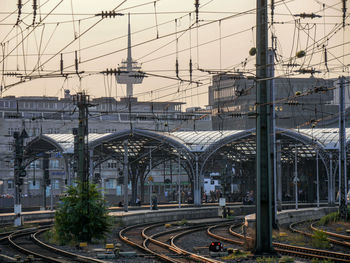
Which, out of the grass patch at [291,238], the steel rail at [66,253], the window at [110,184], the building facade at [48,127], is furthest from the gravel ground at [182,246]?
the window at [110,184]

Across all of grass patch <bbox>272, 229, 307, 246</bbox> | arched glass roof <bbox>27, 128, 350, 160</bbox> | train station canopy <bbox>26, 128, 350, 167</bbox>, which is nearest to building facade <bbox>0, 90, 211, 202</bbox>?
train station canopy <bbox>26, 128, 350, 167</bbox>

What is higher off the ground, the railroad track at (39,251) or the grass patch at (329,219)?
the grass patch at (329,219)

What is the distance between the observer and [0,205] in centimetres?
7444

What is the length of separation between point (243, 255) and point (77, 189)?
424 inches

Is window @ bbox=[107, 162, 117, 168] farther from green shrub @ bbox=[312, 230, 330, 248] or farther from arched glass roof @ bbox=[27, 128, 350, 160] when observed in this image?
green shrub @ bbox=[312, 230, 330, 248]

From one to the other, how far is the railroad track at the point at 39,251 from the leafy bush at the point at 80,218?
3.65ft

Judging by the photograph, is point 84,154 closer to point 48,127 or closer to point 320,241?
point 320,241

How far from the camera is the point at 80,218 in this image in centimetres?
3067

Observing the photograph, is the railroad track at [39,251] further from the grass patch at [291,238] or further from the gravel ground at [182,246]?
the grass patch at [291,238]

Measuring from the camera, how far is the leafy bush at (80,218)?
99.5 ft

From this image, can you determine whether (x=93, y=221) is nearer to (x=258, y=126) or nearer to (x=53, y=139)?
(x=258, y=126)

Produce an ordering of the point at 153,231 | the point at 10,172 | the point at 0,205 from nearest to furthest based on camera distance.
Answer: the point at 153,231, the point at 0,205, the point at 10,172

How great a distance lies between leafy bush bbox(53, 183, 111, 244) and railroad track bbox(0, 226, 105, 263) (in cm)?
111

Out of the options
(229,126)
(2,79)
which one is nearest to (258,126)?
(2,79)
